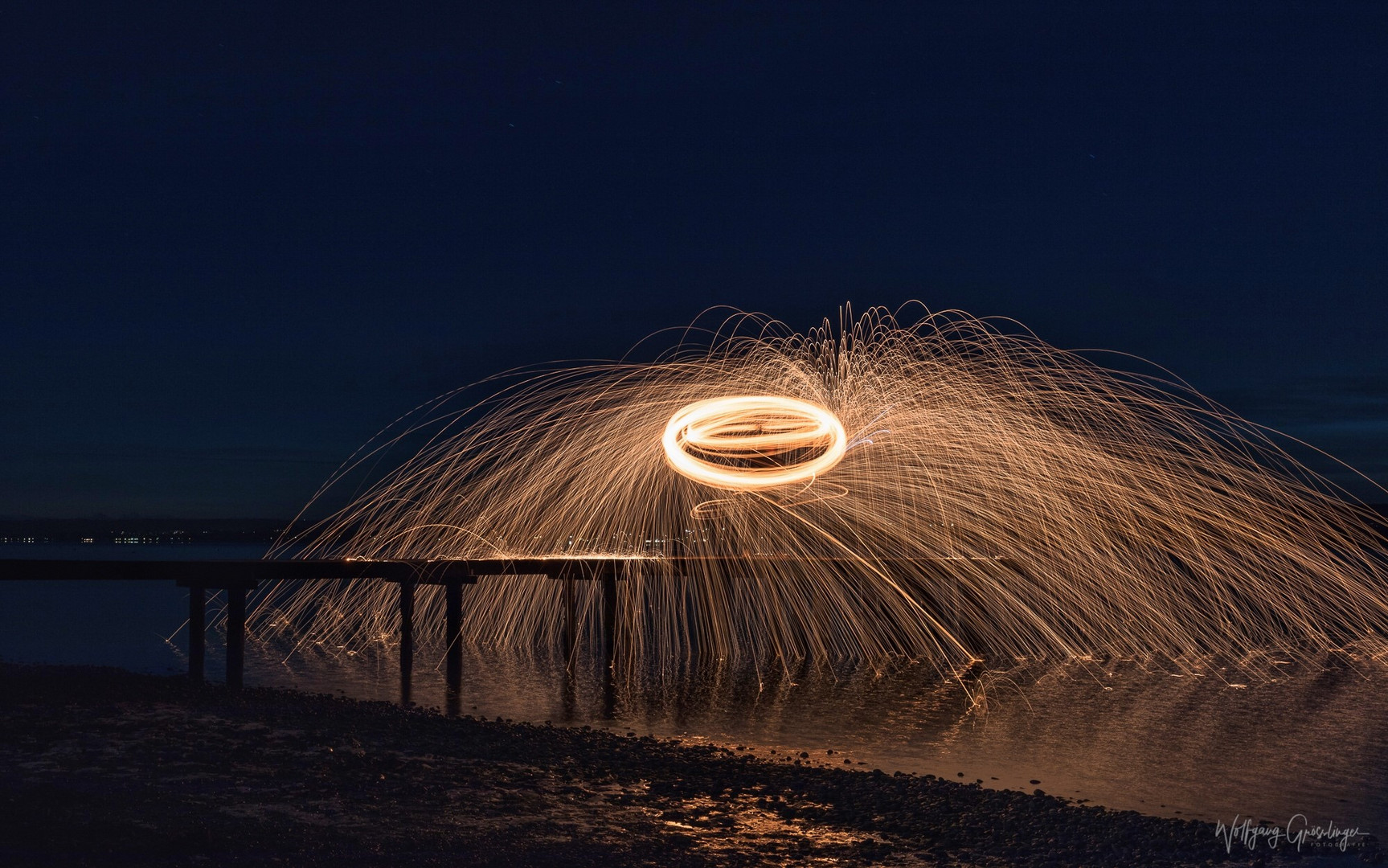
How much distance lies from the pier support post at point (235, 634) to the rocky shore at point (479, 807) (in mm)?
5166

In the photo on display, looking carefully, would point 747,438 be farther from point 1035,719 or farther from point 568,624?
point 568,624

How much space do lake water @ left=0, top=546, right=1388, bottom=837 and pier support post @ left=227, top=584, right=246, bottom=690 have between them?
186 cm

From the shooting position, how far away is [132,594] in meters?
58.1

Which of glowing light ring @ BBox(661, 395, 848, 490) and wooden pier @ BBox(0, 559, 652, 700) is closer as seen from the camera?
glowing light ring @ BBox(661, 395, 848, 490)

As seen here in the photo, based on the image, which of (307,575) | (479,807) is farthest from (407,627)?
(479,807)

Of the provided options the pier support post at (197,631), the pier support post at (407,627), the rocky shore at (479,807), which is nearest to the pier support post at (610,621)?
the pier support post at (407,627)

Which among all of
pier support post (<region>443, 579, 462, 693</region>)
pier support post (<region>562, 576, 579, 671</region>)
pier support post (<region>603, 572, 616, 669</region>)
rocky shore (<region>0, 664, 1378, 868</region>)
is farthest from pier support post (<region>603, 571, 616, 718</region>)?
rocky shore (<region>0, 664, 1378, 868</region>)

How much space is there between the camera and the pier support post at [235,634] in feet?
63.5

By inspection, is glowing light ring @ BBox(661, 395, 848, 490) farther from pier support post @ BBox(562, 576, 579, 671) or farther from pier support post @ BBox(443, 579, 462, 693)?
pier support post @ BBox(562, 576, 579, 671)

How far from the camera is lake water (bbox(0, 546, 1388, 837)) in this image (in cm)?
1324

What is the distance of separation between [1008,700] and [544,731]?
9.06 metres

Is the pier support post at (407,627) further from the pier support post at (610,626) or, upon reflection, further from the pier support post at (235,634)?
the pier support post at (610,626)

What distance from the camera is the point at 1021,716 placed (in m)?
18.0

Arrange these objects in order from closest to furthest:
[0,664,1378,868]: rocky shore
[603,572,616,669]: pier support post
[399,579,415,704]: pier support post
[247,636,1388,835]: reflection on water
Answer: [0,664,1378,868]: rocky shore, [247,636,1388,835]: reflection on water, [603,572,616,669]: pier support post, [399,579,415,704]: pier support post
